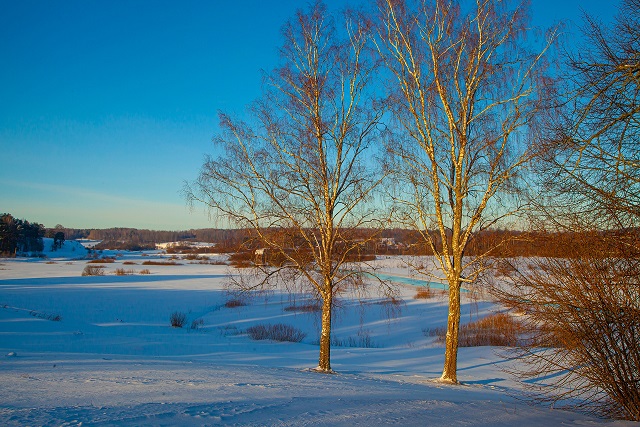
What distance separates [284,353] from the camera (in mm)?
15352

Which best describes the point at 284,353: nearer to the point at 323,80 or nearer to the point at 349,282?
the point at 349,282

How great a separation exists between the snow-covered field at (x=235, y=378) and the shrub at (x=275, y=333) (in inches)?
21.1

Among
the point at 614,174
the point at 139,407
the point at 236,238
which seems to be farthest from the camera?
the point at 236,238

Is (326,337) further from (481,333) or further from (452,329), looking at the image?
(481,333)

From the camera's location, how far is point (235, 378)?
7625 mm

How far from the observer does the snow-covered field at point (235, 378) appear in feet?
16.0

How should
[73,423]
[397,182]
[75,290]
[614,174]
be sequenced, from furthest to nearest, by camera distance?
[75,290], [397,182], [614,174], [73,423]

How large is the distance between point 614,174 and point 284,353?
12006mm

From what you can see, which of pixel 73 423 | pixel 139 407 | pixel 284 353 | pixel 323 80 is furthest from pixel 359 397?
pixel 284 353

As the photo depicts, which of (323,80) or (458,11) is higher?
(458,11)

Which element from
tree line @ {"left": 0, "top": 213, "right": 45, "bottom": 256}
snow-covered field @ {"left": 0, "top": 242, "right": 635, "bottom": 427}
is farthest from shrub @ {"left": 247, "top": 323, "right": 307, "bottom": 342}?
tree line @ {"left": 0, "top": 213, "right": 45, "bottom": 256}

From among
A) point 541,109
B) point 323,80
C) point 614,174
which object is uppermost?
point 323,80

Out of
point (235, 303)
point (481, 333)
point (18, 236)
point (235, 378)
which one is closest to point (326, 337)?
point (235, 378)

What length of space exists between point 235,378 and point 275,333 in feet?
38.8
